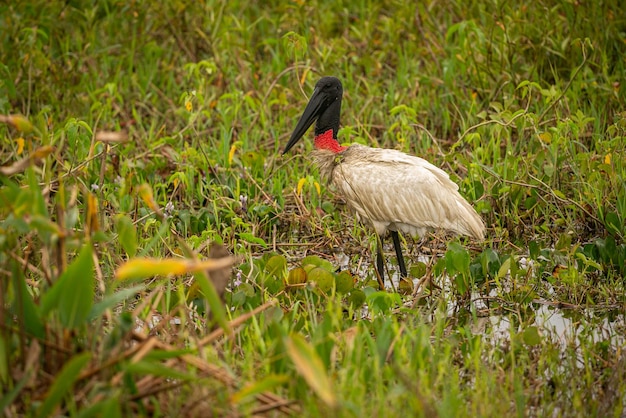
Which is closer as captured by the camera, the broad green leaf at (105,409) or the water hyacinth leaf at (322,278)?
the broad green leaf at (105,409)

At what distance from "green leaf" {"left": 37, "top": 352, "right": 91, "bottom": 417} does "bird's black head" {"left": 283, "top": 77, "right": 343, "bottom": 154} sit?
329cm

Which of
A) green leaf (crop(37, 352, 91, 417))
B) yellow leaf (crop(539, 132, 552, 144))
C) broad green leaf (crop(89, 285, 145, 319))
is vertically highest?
broad green leaf (crop(89, 285, 145, 319))

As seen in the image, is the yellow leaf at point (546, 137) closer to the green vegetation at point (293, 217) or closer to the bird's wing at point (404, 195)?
the green vegetation at point (293, 217)

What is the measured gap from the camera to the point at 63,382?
8.98 ft

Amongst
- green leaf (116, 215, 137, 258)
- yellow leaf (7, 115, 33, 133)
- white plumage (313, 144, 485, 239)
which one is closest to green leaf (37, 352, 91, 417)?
green leaf (116, 215, 137, 258)

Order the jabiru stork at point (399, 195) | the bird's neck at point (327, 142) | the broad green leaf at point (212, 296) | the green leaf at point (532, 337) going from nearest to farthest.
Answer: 1. the broad green leaf at point (212, 296)
2. the green leaf at point (532, 337)
3. the jabiru stork at point (399, 195)
4. the bird's neck at point (327, 142)

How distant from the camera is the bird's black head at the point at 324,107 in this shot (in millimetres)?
5891

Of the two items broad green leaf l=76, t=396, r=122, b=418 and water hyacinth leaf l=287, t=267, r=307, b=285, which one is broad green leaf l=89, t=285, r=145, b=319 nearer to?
broad green leaf l=76, t=396, r=122, b=418

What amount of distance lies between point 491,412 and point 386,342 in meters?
0.46

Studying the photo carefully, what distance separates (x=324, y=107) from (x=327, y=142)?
0.23 m

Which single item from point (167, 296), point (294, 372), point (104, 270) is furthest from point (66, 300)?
point (104, 270)

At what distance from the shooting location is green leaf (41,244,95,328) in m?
2.87

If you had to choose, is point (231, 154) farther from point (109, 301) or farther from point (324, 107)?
point (109, 301)

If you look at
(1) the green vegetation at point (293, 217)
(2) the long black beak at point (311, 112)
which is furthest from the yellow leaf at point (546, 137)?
(2) the long black beak at point (311, 112)
